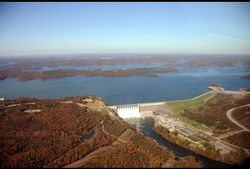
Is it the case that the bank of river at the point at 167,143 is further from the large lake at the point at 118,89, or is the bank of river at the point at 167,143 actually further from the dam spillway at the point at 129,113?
the large lake at the point at 118,89

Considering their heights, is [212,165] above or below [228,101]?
below

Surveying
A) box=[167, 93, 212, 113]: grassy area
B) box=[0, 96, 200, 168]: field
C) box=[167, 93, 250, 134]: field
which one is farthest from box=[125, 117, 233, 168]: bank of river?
box=[167, 93, 212, 113]: grassy area

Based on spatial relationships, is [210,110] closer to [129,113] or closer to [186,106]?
[186,106]

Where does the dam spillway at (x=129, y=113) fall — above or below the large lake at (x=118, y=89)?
below

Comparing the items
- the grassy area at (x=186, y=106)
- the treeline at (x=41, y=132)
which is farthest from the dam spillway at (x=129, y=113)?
the grassy area at (x=186, y=106)

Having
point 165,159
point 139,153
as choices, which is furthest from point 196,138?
point 139,153

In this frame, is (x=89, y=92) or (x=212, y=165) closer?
(x=212, y=165)

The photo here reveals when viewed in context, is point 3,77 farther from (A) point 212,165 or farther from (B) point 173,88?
(A) point 212,165

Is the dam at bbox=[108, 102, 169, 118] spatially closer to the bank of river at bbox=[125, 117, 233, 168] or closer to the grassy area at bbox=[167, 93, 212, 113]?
the bank of river at bbox=[125, 117, 233, 168]

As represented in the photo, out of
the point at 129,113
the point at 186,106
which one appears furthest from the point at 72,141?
the point at 186,106
